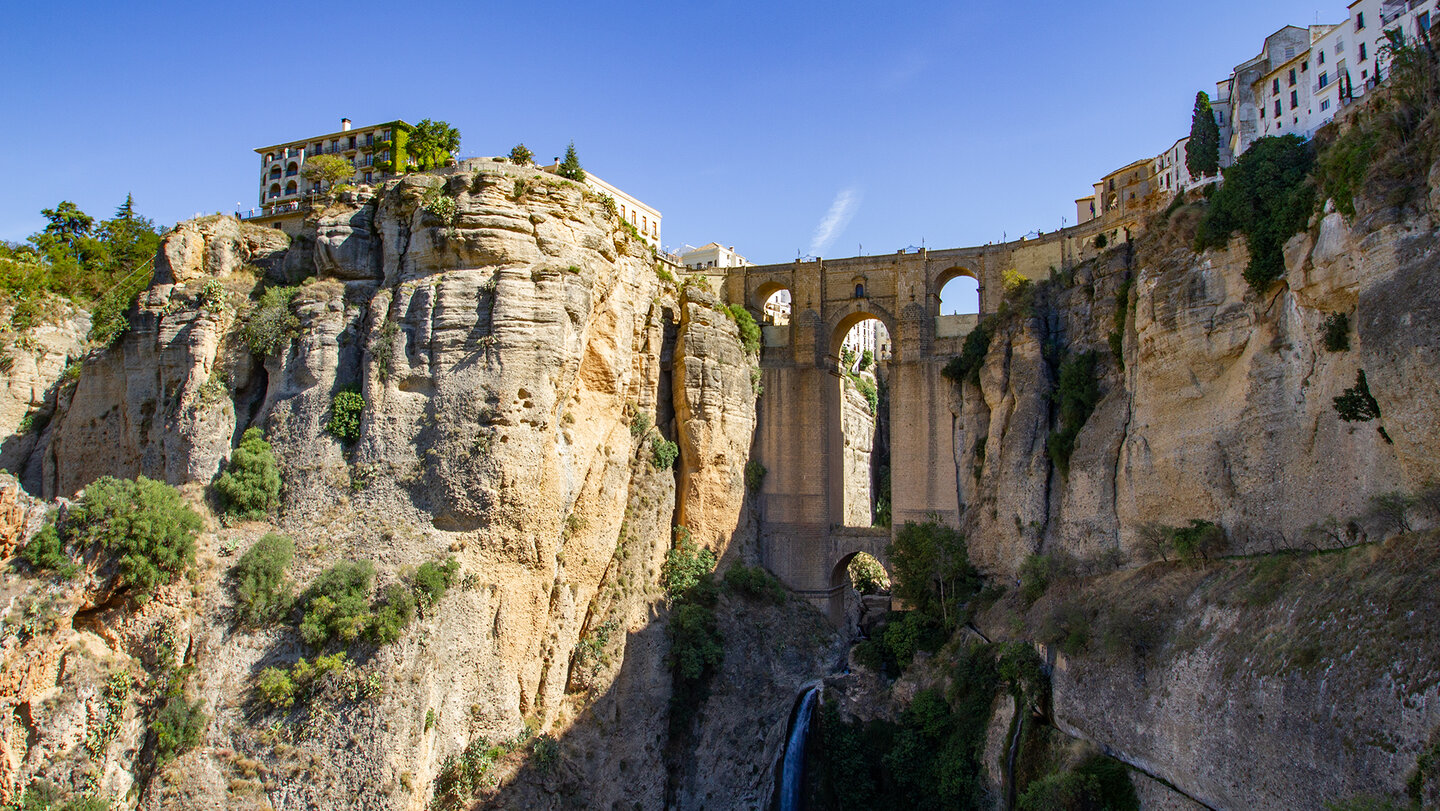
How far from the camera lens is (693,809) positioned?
32375mm

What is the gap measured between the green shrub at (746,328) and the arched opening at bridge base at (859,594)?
9741mm

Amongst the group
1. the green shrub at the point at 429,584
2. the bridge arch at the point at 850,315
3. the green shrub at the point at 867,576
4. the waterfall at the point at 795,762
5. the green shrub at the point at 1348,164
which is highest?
the bridge arch at the point at 850,315

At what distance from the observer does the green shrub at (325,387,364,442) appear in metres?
27.9

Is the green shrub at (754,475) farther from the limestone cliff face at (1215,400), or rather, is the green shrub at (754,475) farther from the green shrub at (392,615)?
the green shrub at (392,615)

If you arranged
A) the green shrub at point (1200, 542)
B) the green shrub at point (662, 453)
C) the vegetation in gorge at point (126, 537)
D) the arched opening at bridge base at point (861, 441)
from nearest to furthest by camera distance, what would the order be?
1. the vegetation in gorge at point (126, 537)
2. the green shrub at point (1200, 542)
3. the green shrub at point (662, 453)
4. the arched opening at bridge base at point (861, 441)

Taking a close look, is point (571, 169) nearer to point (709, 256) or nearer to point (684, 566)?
point (684, 566)

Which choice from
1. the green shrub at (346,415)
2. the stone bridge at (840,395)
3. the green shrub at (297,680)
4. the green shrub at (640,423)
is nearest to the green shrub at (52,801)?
the green shrub at (297,680)

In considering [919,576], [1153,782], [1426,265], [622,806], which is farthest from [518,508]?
[1426,265]

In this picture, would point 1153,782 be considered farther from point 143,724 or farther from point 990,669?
point 143,724

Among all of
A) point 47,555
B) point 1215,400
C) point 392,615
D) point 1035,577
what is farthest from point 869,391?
point 47,555

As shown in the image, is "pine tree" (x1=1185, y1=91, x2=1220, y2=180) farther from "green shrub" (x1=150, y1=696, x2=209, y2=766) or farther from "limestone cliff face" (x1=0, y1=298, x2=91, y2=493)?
"limestone cliff face" (x1=0, y1=298, x2=91, y2=493)

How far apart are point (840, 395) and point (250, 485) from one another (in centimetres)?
2445

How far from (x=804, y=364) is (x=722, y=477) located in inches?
273

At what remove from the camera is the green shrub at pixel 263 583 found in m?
24.2
